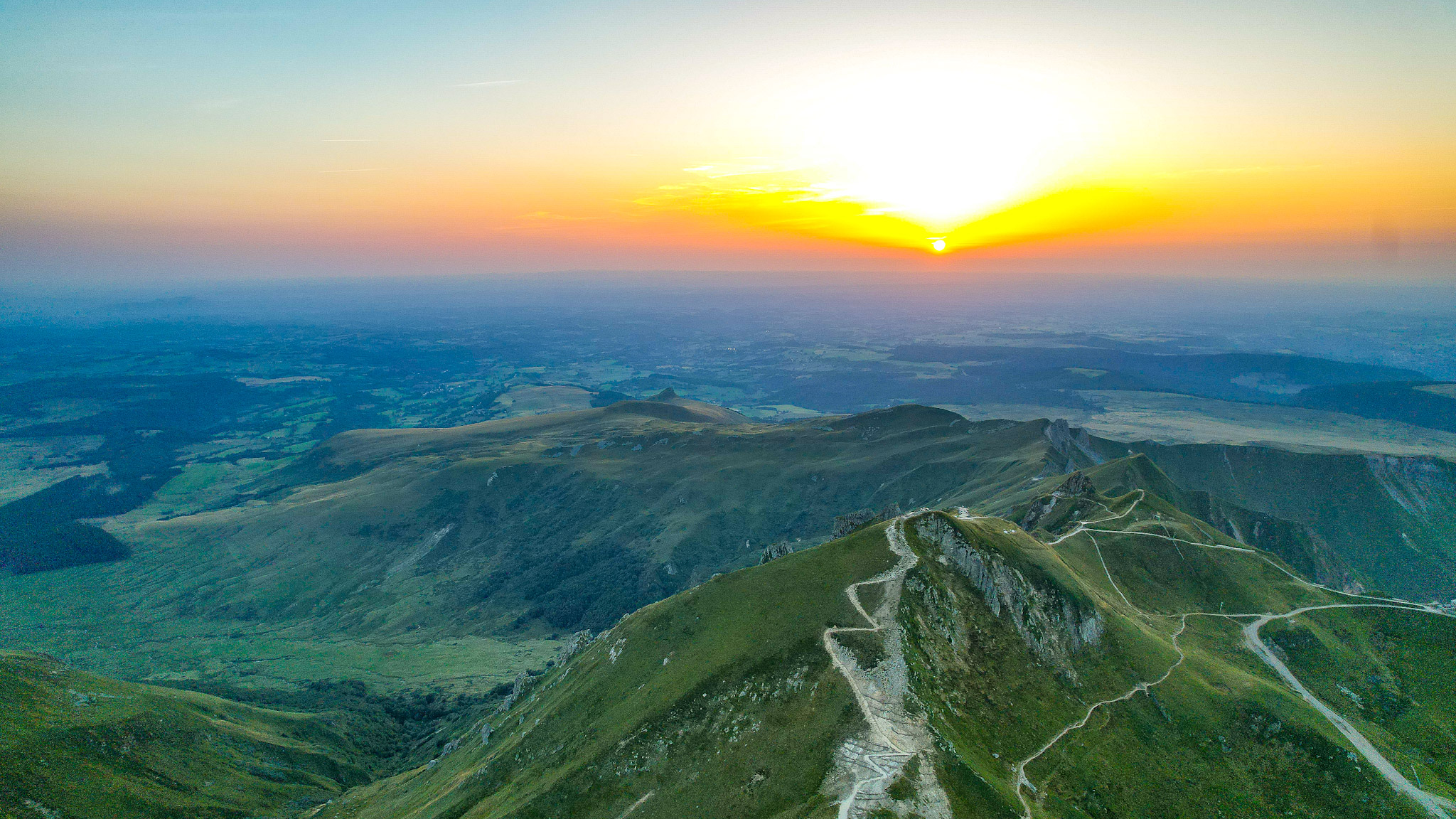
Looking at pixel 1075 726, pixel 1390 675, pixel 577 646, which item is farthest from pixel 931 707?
pixel 577 646

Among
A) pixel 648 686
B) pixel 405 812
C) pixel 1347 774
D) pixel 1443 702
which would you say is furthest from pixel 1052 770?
pixel 405 812

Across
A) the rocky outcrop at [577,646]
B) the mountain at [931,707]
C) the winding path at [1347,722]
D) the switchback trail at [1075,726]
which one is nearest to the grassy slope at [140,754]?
the mountain at [931,707]

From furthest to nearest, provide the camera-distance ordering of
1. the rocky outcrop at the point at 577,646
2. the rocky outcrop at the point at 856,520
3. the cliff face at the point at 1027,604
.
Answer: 1. the rocky outcrop at the point at 856,520
2. the rocky outcrop at the point at 577,646
3. the cliff face at the point at 1027,604

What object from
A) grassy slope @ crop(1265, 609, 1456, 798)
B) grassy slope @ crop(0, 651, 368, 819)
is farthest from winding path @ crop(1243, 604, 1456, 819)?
grassy slope @ crop(0, 651, 368, 819)

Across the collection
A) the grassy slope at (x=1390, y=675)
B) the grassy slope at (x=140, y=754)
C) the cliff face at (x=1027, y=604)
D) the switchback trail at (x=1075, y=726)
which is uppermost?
the cliff face at (x=1027, y=604)

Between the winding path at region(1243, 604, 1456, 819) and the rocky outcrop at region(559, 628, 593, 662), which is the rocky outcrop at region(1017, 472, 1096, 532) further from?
the rocky outcrop at region(559, 628, 593, 662)

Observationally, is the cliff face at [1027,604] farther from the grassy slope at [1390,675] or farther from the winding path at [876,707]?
the grassy slope at [1390,675]

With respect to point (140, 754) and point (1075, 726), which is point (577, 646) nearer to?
point (140, 754)
